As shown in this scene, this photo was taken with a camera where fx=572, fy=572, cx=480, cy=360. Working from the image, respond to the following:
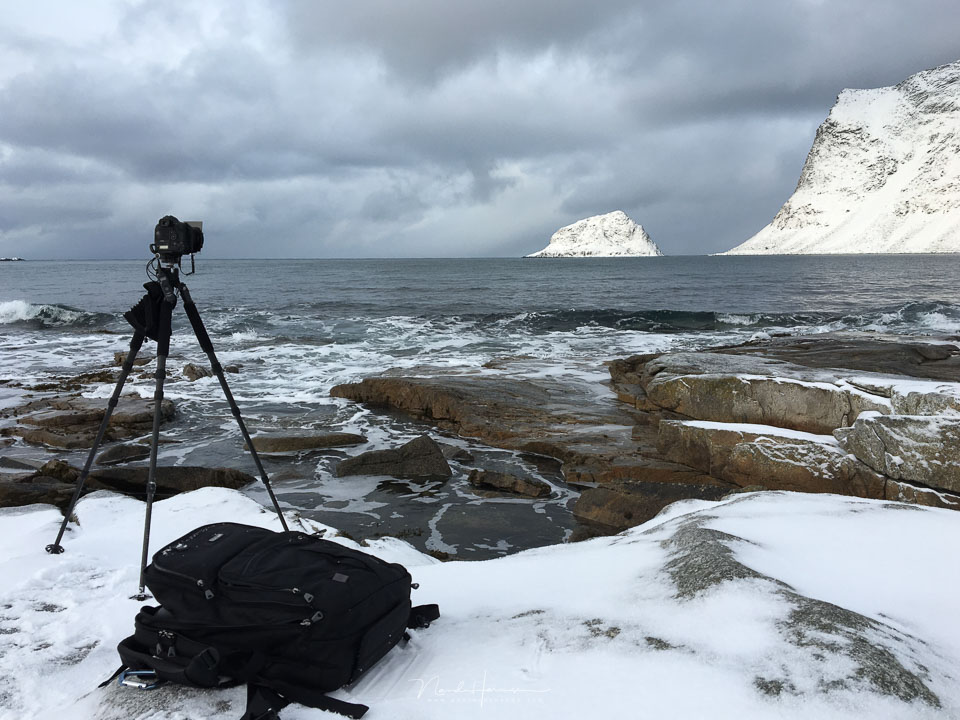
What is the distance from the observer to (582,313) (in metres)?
28.3

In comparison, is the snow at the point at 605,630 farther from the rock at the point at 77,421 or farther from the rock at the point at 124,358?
the rock at the point at 124,358

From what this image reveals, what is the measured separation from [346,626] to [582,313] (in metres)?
26.9

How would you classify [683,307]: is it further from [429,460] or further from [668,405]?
[429,460]

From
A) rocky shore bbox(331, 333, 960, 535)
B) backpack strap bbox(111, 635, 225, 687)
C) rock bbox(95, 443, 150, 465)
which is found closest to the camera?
backpack strap bbox(111, 635, 225, 687)

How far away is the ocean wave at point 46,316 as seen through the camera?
25.8 metres

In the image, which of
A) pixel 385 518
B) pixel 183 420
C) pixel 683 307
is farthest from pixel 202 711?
pixel 683 307

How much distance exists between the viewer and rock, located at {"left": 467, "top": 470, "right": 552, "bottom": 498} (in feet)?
22.7

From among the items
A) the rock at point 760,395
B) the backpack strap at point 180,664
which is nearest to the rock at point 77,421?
the backpack strap at point 180,664

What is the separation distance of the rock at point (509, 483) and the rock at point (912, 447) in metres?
3.26

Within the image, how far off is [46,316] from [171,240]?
29.8 m

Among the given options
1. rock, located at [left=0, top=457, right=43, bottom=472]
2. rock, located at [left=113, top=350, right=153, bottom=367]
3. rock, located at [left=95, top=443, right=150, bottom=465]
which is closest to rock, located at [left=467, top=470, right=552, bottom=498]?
rock, located at [left=95, top=443, right=150, bottom=465]

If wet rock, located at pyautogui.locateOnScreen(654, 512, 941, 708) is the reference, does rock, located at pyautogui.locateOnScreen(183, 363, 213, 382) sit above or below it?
below

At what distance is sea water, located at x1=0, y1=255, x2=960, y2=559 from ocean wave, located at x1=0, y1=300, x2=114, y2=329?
10 centimetres

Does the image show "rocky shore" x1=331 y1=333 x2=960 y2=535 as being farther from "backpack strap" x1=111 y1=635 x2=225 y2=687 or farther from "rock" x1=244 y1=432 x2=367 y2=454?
"backpack strap" x1=111 y1=635 x2=225 y2=687
